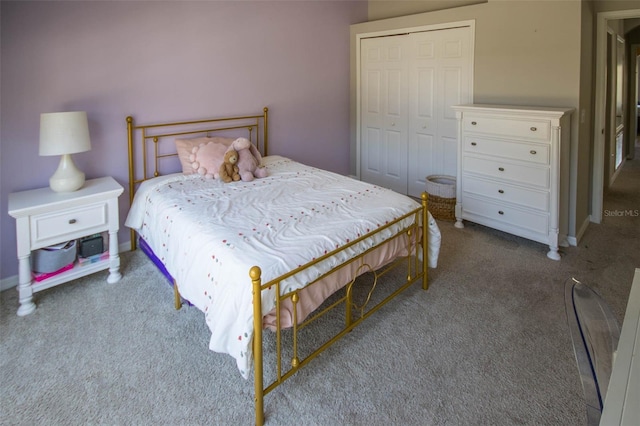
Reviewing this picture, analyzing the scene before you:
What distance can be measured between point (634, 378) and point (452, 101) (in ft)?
12.5

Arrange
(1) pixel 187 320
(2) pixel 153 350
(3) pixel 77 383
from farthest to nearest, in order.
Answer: (1) pixel 187 320 → (2) pixel 153 350 → (3) pixel 77 383

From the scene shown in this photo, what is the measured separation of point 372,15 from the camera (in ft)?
17.6

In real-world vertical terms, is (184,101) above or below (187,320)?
above

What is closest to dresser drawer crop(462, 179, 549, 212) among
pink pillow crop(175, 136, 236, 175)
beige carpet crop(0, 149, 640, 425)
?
beige carpet crop(0, 149, 640, 425)

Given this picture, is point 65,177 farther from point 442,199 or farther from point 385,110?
point 385,110

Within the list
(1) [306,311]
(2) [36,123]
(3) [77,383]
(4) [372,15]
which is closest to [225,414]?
(1) [306,311]

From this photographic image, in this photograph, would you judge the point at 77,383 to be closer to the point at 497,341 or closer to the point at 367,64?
the point at 497,341

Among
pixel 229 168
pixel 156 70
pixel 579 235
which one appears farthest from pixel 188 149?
pixel 579 235

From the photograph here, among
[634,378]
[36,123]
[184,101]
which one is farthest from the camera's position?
[184,101]

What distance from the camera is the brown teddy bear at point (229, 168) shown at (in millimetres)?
3545

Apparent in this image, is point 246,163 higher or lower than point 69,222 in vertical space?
higher

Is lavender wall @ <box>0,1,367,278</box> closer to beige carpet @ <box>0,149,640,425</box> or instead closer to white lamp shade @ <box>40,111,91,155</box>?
white lamp shade @ <box>40,111,91,155</box>

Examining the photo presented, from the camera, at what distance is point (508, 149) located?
148 inches

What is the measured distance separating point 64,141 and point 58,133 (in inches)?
2.4
